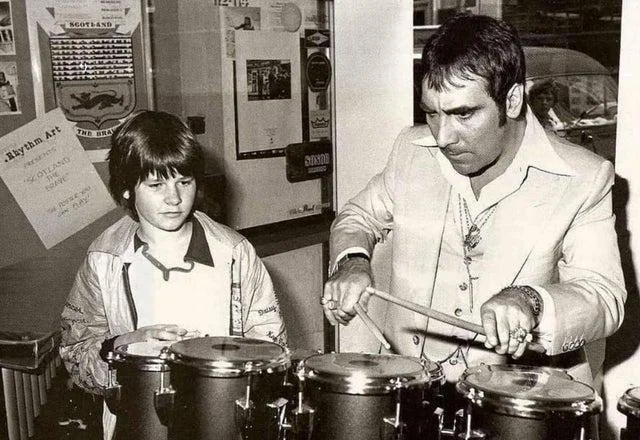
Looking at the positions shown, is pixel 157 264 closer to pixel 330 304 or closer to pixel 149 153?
pixel 149 153

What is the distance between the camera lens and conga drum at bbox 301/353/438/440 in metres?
1.79

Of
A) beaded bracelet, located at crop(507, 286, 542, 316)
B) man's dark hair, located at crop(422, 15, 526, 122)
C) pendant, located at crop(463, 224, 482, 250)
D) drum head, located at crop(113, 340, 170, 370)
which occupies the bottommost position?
drum head, located at crop(113, 340, 170, 370)

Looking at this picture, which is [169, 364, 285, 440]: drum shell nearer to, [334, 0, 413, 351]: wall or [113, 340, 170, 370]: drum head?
[113, 340, 170, 370]: drum head

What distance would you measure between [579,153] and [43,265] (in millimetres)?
2086

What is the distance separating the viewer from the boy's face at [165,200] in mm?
2309

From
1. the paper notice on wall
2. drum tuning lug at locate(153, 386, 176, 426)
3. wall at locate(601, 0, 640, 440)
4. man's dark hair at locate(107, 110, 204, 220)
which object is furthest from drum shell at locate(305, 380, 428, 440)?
the paper notice on wall

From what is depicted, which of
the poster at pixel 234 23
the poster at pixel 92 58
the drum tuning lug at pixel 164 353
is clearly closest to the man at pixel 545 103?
the poster at pixel 234 23

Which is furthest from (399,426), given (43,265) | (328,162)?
(328,162)

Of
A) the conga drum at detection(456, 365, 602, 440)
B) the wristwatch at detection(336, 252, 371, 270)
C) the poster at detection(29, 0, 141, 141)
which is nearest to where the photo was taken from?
the conga drum at detection(456, 365, 602, 440)

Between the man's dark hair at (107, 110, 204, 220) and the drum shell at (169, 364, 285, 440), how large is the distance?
0.68 meters

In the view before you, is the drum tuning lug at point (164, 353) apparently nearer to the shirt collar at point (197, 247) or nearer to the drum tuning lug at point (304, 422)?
the drum tuning lug at point (304, 422)

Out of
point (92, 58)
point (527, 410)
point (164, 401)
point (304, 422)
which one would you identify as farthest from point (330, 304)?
point (92, 58)

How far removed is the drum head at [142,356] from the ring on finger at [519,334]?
0.80 metres

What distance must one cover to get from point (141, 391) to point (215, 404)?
0.70 feet
